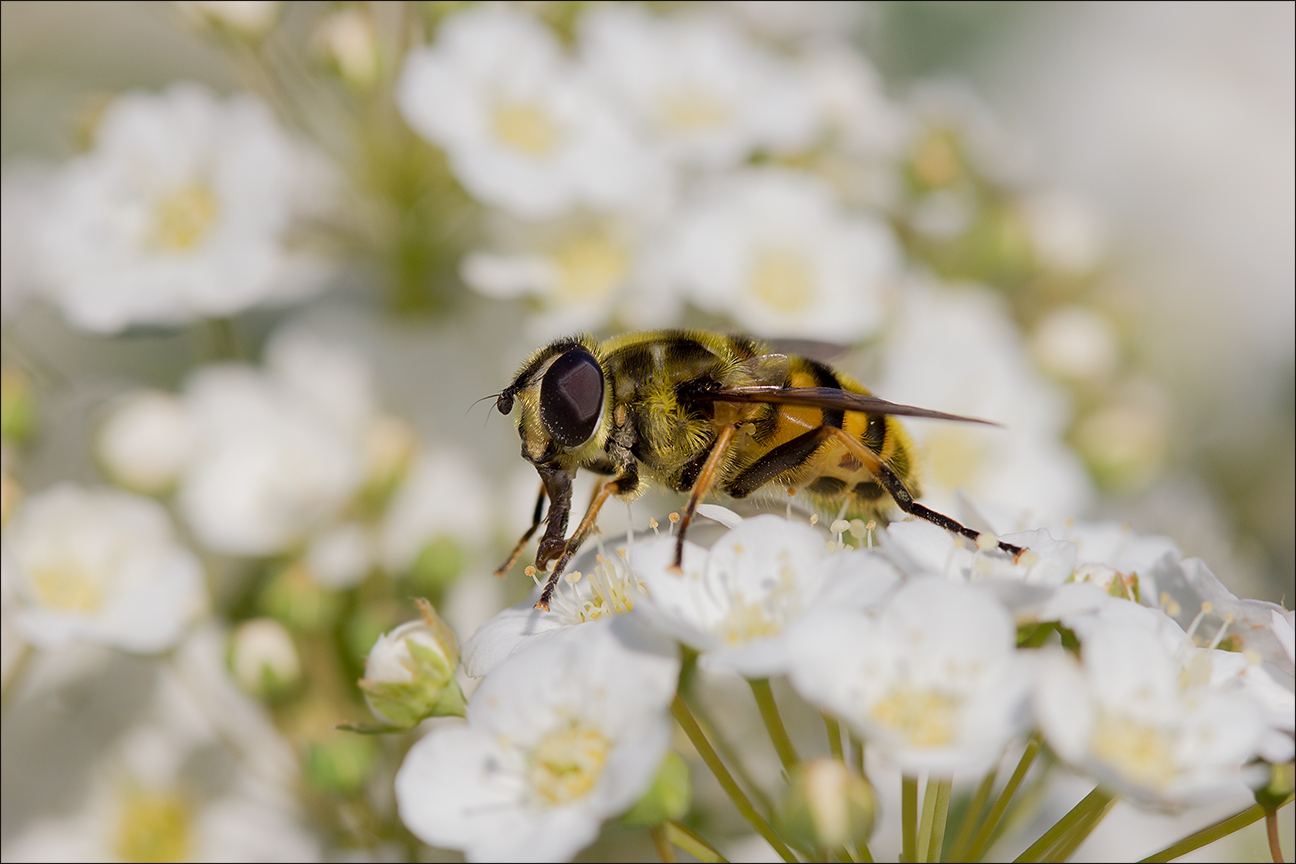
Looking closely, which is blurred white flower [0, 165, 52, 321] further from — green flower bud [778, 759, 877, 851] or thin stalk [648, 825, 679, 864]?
green flower bud [778, 759, 877, 851]

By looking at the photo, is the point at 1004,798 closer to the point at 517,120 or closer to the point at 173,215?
the point at 517,120

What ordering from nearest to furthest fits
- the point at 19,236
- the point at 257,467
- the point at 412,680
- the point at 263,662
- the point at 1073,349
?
the point at 412,680 < the point at 263,662 < the point at 257,467 < the point at 19,236 < the point at 1073,349

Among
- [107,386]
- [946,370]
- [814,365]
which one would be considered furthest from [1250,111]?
[107,386]

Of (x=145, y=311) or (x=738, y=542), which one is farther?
(x=145, y=311)

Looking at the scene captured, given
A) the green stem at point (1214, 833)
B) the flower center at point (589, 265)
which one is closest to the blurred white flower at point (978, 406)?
the flower center at point (589, 265)

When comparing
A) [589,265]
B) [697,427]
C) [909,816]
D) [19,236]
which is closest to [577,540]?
[697,427]

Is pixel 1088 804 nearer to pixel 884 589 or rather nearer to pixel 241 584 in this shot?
pixel 884 589
